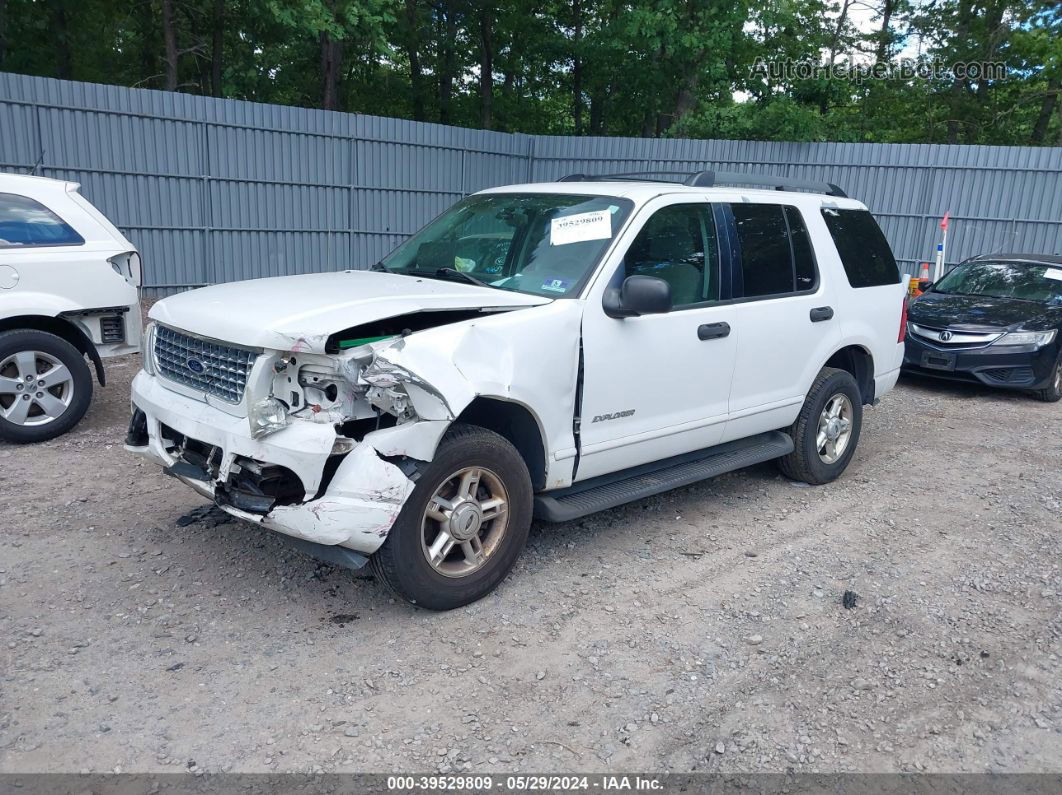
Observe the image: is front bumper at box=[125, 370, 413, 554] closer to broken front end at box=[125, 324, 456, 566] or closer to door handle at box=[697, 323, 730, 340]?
broken front end at box=[125, 324, 456, 566]

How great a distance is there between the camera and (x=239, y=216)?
13297 millimetres

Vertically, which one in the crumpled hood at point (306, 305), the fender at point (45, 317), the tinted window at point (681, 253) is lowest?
the fender at point (45, 317)

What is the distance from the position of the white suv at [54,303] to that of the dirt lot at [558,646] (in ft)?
2.33

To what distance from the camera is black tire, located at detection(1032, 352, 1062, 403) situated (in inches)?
362

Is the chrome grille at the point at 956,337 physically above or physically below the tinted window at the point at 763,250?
below

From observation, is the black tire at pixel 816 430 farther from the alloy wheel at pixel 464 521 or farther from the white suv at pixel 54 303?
the white suv at pixel 54 303

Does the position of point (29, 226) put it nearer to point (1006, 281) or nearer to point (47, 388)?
point (47, 388)

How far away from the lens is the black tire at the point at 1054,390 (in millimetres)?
9195

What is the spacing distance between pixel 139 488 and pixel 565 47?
23859mm

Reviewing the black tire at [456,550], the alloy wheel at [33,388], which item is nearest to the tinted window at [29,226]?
the alloy wheel at [33,388]

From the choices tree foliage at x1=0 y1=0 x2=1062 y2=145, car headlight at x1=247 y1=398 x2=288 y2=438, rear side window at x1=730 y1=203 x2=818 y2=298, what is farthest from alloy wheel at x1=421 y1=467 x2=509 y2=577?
tree foliage at x1=0 y1=0 x2=1062 y2=145

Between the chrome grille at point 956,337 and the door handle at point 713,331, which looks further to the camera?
the chrome grille at point 956,337

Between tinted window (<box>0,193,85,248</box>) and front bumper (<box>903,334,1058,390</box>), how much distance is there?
828cm

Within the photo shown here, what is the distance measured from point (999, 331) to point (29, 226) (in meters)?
8.98
